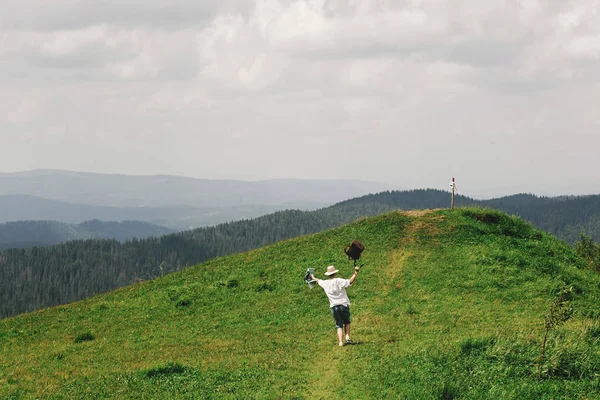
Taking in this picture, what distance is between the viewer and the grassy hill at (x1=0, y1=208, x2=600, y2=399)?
56.3 ft

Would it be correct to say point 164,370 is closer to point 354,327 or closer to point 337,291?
point 337,291

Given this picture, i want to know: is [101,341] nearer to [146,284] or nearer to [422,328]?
[146,284]

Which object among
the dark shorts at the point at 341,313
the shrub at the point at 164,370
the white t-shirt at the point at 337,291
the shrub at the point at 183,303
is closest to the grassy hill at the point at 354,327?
the shrub at the point at 164,370

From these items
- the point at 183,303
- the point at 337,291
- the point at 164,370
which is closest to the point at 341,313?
the point at 337,291

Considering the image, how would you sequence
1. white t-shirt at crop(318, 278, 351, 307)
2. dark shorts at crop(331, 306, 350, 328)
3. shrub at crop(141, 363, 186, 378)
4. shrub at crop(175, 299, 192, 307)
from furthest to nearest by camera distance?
shrub at crop(175, 299, 192, 307) → white t-shirt at crop(318, 278, 351, 307) → dark shorts at crop(331, 306, 350, 328) → shrub at crop(141, 363, 186, 378)

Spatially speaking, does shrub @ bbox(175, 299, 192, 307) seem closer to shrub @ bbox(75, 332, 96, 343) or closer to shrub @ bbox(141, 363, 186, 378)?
shrub @ bbox(75, 332, 96, 343)

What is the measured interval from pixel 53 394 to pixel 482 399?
586 inches

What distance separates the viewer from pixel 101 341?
97.8 ft

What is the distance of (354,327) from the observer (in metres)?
26.1

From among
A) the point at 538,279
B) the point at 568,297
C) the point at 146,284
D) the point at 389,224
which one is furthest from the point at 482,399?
the point at 146,284

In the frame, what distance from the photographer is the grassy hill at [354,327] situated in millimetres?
17172

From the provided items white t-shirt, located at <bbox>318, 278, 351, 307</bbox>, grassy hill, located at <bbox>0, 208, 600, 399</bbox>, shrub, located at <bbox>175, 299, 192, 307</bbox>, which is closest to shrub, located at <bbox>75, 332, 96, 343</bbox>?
grassy hill, located at <bbox>0, 208, 600, 399</bbox>

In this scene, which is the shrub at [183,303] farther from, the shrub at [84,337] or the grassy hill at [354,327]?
the shrub at [84,337]

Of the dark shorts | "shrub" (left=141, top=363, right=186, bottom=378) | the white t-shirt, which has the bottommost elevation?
"shrub" (left=141, top=363, right=186, bottom=378)
